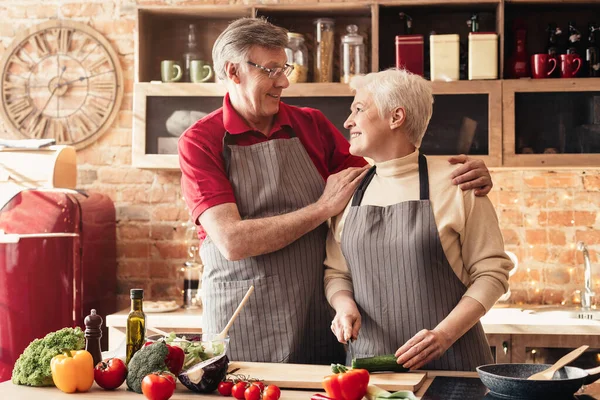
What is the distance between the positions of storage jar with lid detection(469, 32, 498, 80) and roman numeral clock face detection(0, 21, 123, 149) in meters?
1.91

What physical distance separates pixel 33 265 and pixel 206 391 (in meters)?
2.08

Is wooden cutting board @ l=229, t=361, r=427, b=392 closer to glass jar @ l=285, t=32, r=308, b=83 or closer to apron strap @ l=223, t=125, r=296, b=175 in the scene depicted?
apron strap @ l=223, t=125, r=296, b=175

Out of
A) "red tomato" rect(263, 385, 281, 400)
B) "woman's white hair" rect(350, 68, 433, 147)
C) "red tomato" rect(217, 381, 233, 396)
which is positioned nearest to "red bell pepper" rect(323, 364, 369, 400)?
"red tomato" rect(263, 385, 281, 400)

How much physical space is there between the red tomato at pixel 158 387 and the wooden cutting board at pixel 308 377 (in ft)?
0.90

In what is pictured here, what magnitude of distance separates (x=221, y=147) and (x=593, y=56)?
2.23 metres

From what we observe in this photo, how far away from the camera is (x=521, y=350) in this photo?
3.47 meters

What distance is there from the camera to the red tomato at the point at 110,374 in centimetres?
183

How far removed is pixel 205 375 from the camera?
1.77 m

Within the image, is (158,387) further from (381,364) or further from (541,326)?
(541,326)

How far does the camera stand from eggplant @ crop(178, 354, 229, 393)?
1.77 meters

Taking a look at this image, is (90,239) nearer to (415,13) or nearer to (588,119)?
(415,13)

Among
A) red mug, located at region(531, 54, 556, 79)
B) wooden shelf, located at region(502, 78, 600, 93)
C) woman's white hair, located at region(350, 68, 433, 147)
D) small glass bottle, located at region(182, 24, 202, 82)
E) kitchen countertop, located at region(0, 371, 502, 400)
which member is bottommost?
kitchen countertop, located at region(0, 371, 502, 400)

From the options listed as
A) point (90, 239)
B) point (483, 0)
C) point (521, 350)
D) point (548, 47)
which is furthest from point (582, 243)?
point (90, 239)

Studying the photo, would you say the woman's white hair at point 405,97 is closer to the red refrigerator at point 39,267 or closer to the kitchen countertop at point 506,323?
the kitchen countertop at point 506,323
